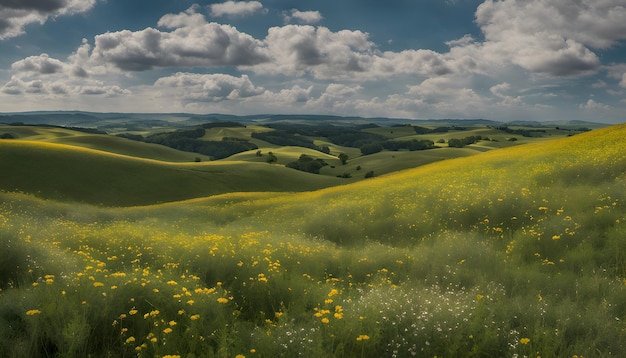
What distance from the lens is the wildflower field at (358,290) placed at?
6305 mm

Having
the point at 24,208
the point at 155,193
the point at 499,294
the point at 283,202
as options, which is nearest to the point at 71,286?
the point at 499,294

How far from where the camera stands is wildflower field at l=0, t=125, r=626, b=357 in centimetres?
630

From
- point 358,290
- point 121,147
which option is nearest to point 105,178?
point 358,290

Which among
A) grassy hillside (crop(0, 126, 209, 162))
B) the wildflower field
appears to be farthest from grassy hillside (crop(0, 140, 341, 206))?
grassy hillside (crop(0, 126, 209, 162))

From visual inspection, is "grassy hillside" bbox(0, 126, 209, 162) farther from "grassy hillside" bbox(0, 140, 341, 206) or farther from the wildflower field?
the wildflower field

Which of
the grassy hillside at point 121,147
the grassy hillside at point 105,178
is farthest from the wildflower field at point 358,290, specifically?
the grassy hillside at point 121,147

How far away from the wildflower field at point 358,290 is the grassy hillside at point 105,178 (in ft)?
152

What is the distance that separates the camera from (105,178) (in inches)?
Result: 2437

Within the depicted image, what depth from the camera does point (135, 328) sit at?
23.1 feet

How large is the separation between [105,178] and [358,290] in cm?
6304

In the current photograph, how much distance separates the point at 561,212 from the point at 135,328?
16443mm

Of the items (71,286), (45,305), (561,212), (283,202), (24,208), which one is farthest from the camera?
(283,202)

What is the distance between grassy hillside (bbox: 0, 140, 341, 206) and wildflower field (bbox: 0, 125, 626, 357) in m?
46.4

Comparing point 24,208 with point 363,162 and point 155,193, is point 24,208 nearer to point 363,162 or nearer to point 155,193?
point 155,193
